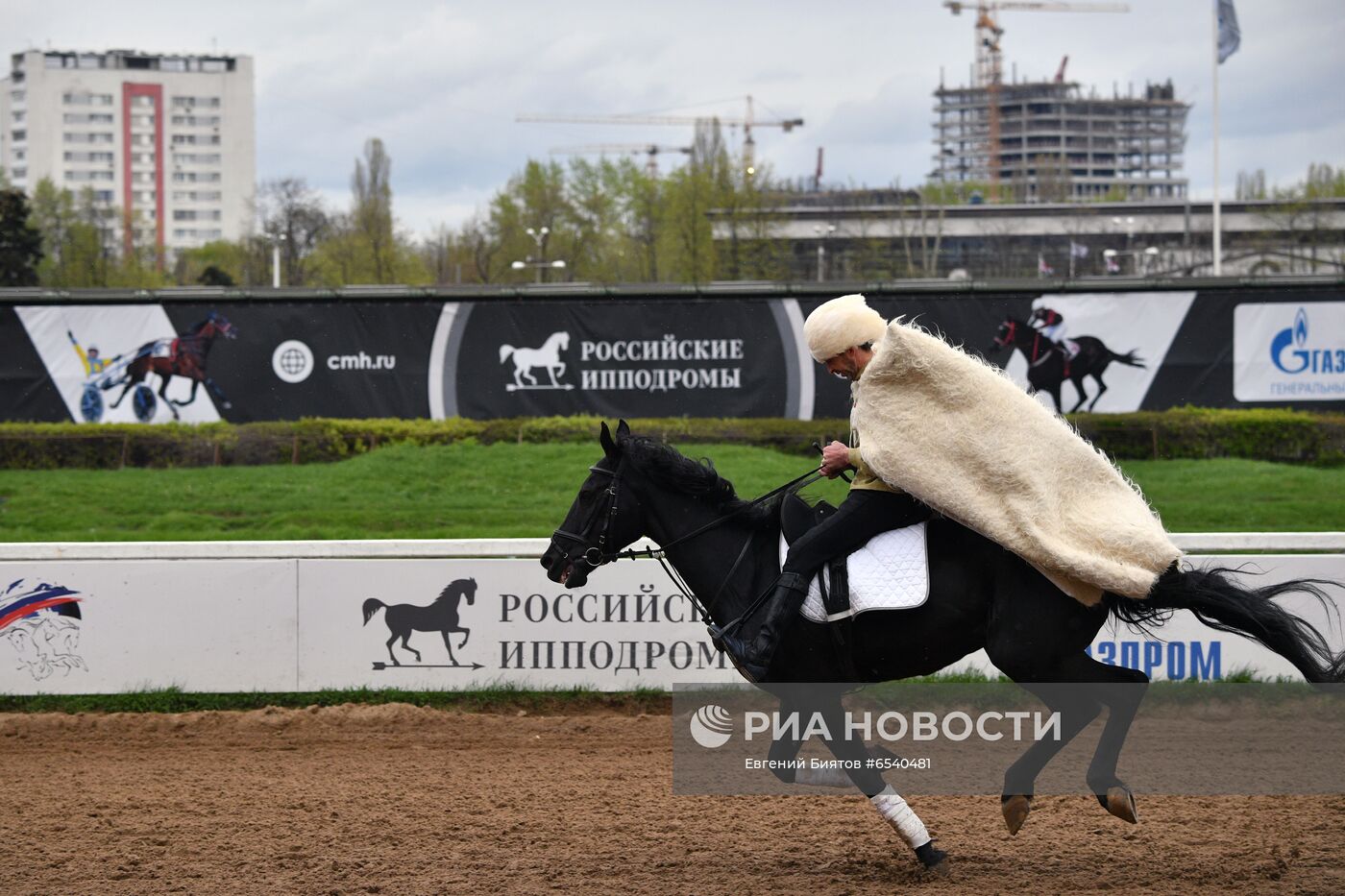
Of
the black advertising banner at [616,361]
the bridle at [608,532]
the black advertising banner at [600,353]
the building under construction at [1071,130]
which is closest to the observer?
the bridle at [608,532]

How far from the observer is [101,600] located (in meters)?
9.05

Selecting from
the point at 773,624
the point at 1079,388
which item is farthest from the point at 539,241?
the point at 773,624

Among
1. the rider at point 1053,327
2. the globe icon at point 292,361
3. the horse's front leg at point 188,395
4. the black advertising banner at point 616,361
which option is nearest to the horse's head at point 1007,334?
the rider at point 1053,327

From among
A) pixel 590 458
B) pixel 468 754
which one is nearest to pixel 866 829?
pixel 468 754

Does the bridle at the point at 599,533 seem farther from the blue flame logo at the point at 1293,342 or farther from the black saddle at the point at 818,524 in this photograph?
the blue flame logo at the point at 1293,342

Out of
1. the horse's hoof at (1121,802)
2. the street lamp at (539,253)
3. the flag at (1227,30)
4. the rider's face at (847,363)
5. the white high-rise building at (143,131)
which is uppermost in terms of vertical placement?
the white high-rise building at (143,131)

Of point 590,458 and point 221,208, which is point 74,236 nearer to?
point 590,458

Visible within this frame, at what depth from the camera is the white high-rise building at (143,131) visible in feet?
466

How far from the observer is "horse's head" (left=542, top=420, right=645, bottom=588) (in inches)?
230

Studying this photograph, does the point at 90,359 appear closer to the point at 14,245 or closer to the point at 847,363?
the point at 847,363

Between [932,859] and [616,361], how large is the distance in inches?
464

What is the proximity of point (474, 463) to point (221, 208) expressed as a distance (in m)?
148

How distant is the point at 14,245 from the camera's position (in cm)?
3141

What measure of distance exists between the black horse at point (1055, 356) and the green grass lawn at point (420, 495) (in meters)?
1.75
